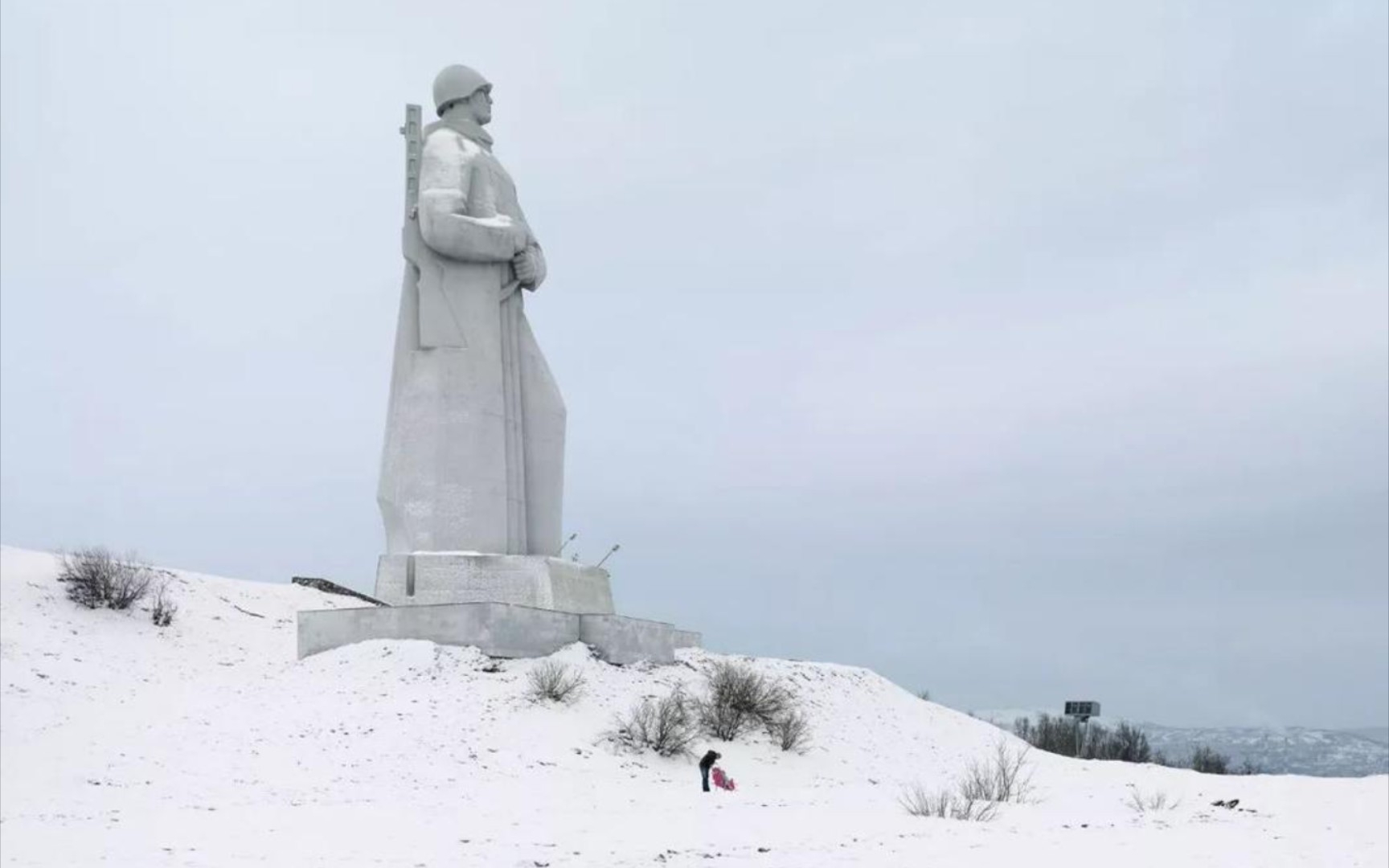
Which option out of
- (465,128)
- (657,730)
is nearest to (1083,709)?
(657,730)

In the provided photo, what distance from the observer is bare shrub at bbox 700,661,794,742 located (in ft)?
55.6

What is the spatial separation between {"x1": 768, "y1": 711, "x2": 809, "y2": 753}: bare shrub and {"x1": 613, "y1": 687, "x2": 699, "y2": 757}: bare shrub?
142 centimetres

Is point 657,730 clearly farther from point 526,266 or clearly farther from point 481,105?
point 481,105

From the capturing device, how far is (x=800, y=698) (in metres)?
19.4

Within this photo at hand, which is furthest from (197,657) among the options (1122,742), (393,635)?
(1122,742)

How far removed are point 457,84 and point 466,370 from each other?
143 inches

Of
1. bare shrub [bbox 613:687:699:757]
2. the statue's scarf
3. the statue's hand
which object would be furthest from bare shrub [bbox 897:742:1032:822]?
the statue's scarf

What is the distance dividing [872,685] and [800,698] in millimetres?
2216

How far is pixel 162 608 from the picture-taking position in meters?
21.5

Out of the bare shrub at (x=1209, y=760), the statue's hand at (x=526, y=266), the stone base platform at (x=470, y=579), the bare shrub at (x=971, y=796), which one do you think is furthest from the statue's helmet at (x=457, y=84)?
the bare shrub at (x=1209, y=760)

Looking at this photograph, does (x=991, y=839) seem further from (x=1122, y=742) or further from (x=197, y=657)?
(x=1122, y=742)

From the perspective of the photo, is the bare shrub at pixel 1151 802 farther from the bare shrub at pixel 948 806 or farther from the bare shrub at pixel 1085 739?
the bare shrub at pixel 1085 739

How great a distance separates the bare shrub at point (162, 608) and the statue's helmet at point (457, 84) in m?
8.11

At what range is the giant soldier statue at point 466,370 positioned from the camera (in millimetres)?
17625
